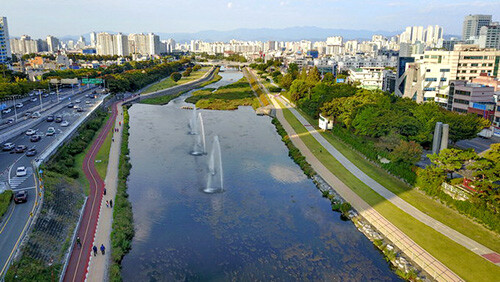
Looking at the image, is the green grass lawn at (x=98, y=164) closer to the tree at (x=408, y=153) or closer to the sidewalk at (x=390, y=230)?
the sidewalk at (x=390, y=230)

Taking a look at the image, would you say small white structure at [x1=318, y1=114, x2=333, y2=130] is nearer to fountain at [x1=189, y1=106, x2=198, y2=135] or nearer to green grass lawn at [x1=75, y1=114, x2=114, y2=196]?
fountain at [x1=189, y1=106, x2=198, y2=135]

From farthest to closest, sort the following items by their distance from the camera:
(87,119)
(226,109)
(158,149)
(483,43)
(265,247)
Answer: (483,43)
(226,109)
(87,119)
(158,149)
(265,247)

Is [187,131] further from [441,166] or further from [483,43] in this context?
[483,43]

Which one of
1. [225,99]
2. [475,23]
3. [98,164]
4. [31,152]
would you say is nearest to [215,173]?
[98,164]

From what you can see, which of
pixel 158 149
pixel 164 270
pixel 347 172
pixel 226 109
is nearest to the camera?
pixel 164 270

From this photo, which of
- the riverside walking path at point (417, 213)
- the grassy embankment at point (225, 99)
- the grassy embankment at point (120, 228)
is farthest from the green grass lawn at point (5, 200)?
the grassy embankment at point (225, 99)

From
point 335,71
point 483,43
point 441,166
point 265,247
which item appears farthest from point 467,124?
point 483,43
